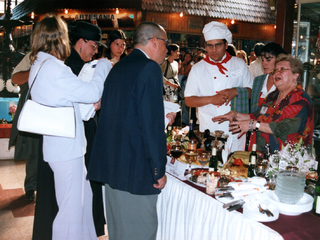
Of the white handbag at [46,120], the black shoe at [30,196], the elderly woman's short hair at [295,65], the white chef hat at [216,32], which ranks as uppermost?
the white chef hat at [216,32]

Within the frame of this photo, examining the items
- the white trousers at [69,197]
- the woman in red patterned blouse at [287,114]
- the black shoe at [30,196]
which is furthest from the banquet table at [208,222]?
the black shoe at [30,196]

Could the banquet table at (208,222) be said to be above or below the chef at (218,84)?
below

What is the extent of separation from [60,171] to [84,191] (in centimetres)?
31

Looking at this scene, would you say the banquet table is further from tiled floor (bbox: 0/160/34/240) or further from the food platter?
tiled floor (bbox: 0/160/34/240)

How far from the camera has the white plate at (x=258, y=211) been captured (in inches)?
62.7

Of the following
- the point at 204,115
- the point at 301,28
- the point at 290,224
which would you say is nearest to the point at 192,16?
the point at 301,28

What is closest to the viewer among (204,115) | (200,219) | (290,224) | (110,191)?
(290,224)

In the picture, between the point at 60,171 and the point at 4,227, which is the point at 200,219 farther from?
the point at 4,227

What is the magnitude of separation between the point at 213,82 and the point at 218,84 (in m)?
0.05

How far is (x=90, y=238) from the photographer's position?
250 centimetres

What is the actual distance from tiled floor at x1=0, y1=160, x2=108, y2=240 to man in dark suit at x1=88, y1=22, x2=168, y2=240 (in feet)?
4.11

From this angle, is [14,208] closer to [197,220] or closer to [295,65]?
[197,220]

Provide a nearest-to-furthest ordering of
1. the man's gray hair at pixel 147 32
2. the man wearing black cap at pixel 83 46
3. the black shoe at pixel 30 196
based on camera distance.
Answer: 1. the man's gray hair at pixel 147 32
2. the man wearing black cap at pixel 83 46
3. the black shoe at pixel 30 196

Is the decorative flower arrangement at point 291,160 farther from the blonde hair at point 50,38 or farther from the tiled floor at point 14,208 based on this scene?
the tiled floor at point 14,208
